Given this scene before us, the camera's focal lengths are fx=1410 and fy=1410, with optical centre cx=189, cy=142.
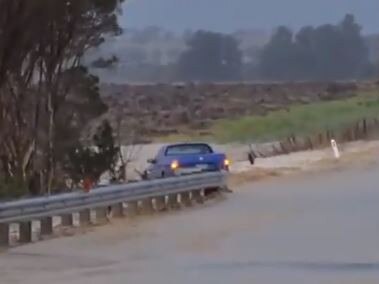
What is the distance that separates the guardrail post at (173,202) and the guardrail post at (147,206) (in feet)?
3.26

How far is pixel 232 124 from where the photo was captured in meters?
113

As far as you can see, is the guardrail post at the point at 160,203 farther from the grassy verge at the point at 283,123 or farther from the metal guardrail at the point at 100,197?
the grassy verge at the point at 283,123

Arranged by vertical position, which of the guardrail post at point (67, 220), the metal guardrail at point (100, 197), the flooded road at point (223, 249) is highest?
the metal guardrail at point (100, 197)

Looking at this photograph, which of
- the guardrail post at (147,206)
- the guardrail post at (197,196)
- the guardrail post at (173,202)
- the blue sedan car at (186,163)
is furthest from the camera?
the blue sedan car at (186,163)

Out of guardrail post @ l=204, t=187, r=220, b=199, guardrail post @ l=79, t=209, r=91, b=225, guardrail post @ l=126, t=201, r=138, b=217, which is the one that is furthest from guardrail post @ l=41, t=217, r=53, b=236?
guardrail post @ l=204, t=187, r=220, b=199

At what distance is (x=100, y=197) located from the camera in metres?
23.3

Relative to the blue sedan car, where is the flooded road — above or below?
below

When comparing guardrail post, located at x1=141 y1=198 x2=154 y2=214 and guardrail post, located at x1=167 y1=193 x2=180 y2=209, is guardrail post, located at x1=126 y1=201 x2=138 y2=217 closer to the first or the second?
guardrail post, located at x1=141 y1=198 x2=154 y2=214

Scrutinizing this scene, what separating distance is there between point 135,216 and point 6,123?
846 cm

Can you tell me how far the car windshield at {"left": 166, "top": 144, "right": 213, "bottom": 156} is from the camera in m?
34.2

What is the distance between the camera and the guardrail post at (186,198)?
28344 mm

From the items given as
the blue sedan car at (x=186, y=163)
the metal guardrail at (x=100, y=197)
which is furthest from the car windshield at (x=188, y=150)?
the metal guardrail at (x=100, y=197)

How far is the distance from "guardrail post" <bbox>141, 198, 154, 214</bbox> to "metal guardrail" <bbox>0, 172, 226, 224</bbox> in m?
0.15

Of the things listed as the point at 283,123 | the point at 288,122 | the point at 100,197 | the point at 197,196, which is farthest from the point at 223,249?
the point at 288,122
